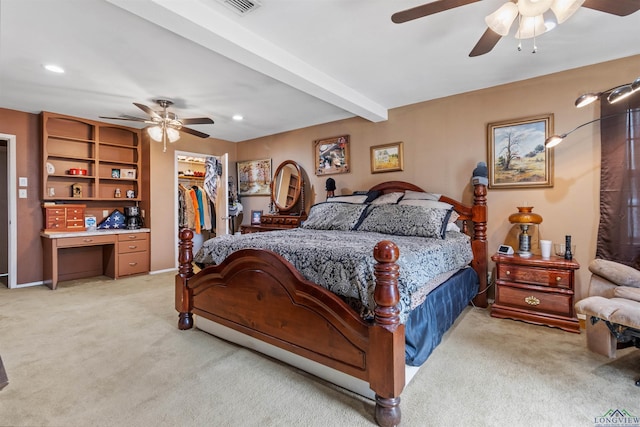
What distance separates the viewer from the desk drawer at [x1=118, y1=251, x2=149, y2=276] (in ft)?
14.8

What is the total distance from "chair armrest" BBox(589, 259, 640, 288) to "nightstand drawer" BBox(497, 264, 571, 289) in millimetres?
335

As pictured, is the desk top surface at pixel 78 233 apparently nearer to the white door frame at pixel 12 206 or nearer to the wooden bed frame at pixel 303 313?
the white door frame at pixel 12 206

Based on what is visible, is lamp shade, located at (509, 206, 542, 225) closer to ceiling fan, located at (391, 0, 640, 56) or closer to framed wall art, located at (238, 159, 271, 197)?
ceiling fan, located at (391, 0, 640, 56)

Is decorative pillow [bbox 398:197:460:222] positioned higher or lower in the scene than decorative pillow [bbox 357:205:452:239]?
higher

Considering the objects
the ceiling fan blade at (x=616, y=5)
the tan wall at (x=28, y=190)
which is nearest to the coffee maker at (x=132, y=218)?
the tan wall at (x=28, y=190)

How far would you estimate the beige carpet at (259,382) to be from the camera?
1.56 metres

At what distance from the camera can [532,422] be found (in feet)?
4.89

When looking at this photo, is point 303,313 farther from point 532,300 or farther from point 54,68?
point 54,68

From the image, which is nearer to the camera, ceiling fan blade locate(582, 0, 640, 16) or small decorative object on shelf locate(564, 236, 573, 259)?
ceiling fan blade locate(582, 0, 640, 16)

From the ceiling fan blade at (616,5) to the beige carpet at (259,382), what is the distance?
2.03 metres

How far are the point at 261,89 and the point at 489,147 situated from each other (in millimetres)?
2547

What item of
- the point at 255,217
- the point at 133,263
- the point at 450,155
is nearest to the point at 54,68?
the point at 133,263

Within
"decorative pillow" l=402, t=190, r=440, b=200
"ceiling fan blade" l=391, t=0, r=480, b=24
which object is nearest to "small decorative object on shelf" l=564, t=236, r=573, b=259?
"decorative pillow" l=402, t=190, r=440, b=200

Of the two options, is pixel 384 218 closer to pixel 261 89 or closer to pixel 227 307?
pixel 227 307
